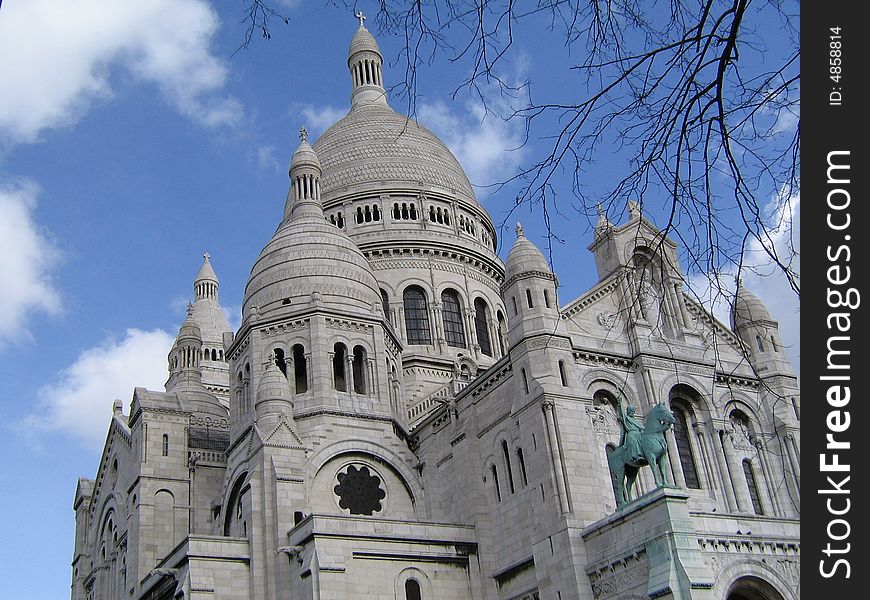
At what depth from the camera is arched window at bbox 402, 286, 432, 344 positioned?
48.9 metres

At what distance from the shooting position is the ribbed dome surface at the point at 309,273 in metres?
40.6

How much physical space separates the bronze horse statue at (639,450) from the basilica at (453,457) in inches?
5.2

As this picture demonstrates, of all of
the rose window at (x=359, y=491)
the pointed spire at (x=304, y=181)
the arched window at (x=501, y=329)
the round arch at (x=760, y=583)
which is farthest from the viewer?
the arched window at (x=501, y=329)

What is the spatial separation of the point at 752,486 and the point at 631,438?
32.5 feet

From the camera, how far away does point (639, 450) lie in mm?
27328

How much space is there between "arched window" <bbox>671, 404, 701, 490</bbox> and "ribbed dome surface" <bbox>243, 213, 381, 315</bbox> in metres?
13.9

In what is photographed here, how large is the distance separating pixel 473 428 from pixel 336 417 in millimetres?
5693

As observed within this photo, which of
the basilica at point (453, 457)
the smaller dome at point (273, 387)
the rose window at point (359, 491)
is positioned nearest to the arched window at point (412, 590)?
the basilica at point (453, 457)

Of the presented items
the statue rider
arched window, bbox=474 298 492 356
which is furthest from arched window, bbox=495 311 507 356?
the statue rider

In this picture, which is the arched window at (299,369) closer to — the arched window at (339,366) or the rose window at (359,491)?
the arched window at (339,366)

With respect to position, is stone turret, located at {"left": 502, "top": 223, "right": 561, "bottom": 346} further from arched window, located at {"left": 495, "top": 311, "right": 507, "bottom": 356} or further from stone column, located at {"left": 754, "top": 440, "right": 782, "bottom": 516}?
arched window, located at {"left": 495, "top": 311, "right": 507, "bottom": 356}

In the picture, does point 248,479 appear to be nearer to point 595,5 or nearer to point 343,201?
point 343,201

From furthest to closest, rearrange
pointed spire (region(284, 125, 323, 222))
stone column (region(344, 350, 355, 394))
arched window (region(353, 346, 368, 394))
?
1. pointed spire (region(284, 125, 323, 222))
2. arched window (region(353, 346, 368, 394))
3. stone column (region(344, 350, 355, 394))
